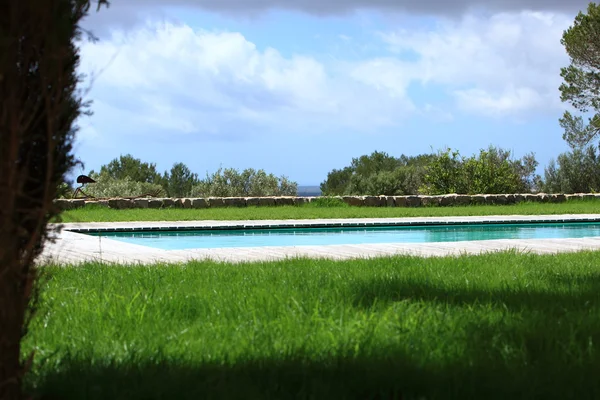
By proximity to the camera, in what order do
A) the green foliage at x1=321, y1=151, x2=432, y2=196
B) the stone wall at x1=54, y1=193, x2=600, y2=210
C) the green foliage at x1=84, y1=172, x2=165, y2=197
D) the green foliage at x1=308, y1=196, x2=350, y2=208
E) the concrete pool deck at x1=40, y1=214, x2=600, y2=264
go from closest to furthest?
the concrete pool deck at x1=40, y1=214, x2=600, y2=264, the stone wall at x1=54, y1=193, x2=600, y2=210, the green foliage at x1=308, y1=196, x2=350, y2=208, the green foliage at x1=84, y1=172, x2=165, y2=197, the green foliage at x1=321, y1=151, x2=432, y2=196

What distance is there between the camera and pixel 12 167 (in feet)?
8.23

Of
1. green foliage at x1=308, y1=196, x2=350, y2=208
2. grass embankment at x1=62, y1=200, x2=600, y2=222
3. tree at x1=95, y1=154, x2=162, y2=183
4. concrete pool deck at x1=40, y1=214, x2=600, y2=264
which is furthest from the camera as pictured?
tree at x1=95, y1=154, x2=162, y2=183

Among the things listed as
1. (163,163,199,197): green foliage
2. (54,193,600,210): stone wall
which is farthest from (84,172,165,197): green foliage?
(163,163,199,197): green foliage

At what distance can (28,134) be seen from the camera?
2.71 metres

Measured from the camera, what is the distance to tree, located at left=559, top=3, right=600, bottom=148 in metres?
27.5

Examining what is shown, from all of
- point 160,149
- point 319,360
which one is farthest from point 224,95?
point 319,360

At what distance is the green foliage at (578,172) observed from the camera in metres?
32.9

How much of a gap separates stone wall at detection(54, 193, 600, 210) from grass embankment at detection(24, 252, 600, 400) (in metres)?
14.3

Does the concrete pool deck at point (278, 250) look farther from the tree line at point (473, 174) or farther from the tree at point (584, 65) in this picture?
the tree at point (584, 65)

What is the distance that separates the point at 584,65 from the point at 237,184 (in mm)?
14847

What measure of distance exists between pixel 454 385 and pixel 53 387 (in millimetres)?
1785

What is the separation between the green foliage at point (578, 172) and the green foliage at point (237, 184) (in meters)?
13.9

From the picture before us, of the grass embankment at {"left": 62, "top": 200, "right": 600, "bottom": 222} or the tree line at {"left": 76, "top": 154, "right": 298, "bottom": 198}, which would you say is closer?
the grass embankment at {"left": 62, "top": 200, "right": 600, "bottom": 222}

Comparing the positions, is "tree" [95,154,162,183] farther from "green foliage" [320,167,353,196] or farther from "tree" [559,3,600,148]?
"tree" [559,3,600,148]
